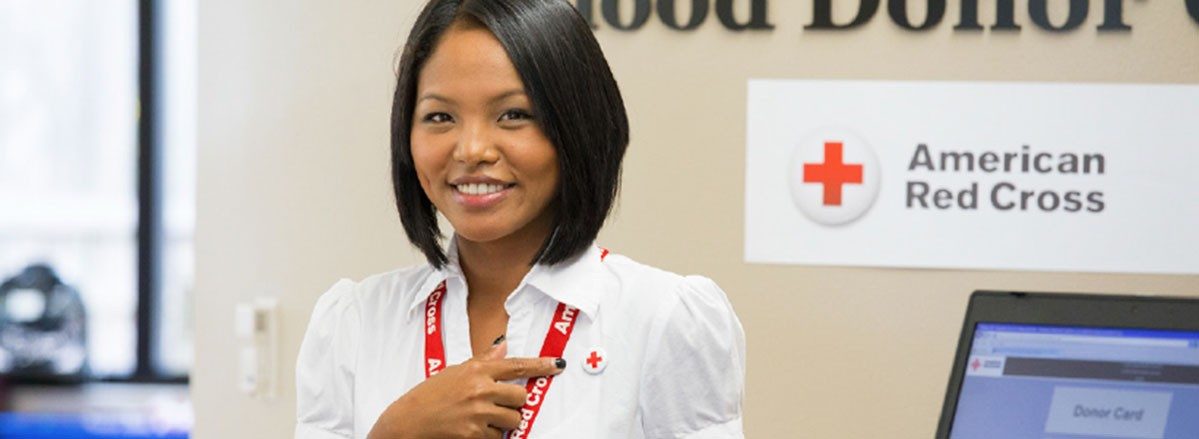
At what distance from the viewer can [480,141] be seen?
123cm

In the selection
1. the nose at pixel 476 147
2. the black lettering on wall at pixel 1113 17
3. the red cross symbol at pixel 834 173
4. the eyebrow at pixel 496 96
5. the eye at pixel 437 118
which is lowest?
the red cross symbol at pixel 834 173

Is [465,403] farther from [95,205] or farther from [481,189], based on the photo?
[95,205]

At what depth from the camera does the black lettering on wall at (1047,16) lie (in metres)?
2.80

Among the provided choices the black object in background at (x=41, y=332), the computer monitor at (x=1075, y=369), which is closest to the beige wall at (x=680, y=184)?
the computer monitor at (x=1075, y=369)

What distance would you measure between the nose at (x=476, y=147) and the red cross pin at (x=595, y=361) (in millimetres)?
169

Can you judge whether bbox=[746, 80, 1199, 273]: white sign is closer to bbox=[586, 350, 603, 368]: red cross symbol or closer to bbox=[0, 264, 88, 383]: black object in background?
bbox=[586, 350, 603, 368]: red cross symbol

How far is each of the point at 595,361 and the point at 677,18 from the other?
5.55ft

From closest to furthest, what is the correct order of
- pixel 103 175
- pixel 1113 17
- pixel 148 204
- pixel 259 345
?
pixel 1113 17 < pixel 259 345 < pixel 148 204 < pixel 103 175

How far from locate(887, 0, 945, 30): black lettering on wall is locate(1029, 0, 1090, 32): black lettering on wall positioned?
0.15 meters

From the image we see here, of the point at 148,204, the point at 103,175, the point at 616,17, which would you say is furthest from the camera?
the point at 103,175

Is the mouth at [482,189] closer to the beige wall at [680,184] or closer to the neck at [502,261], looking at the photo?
the neck at [502,261]

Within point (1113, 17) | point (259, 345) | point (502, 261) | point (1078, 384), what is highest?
point (1113, 17)

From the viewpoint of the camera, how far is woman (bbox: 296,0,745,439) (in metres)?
1.24

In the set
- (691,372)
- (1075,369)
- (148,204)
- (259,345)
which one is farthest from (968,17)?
(148,204)
